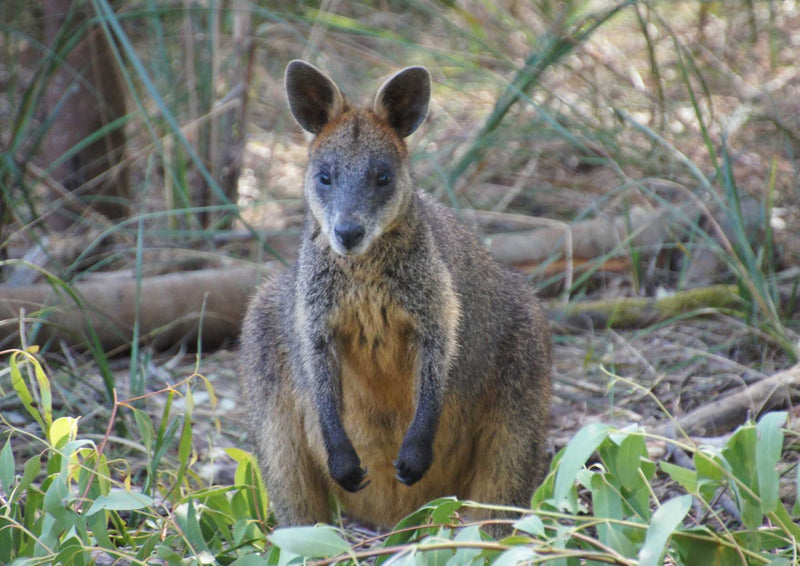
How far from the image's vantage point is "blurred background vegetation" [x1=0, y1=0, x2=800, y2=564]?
4.68 metres

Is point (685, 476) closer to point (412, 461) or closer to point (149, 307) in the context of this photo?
point (412, 461)

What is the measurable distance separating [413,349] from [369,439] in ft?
1.43

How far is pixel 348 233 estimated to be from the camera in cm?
311

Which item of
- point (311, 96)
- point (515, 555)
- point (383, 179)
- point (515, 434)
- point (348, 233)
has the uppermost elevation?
point (311, 96)

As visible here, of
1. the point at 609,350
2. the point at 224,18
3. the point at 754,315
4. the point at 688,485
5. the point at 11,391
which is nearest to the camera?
the point at 688,485

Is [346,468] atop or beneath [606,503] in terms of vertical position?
beneath

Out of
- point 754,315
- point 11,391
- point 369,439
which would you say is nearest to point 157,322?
point 11,391

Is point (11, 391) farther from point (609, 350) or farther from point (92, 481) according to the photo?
point (609, 350)

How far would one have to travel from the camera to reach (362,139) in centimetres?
340

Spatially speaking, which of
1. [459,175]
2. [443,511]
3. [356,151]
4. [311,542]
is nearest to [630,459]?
Answer: [443,511]

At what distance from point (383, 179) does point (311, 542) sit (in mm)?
1416

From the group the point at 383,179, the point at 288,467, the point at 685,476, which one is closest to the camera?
the point at 685,476

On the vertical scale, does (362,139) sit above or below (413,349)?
above

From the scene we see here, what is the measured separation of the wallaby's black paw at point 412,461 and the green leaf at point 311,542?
3.38 ft
